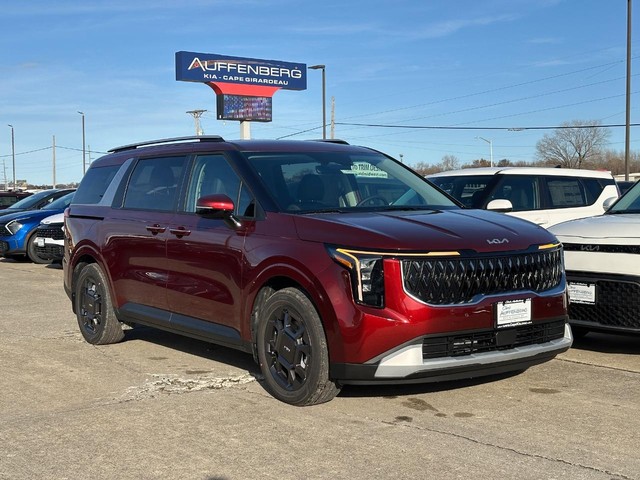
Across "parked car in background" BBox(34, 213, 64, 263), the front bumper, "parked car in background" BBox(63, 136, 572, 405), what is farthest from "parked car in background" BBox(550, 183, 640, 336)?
"parked car in background" BBox(34, 213, 64, 263)

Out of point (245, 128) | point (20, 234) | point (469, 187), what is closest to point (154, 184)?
point (469, 187)

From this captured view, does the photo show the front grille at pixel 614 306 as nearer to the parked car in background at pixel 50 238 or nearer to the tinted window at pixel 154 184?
the tinted window at pixel 154 184

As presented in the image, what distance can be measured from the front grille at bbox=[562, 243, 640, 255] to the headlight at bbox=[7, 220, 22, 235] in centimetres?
1321

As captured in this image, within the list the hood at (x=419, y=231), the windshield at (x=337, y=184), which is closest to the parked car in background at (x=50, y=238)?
the windshield at (x=337, y=184)

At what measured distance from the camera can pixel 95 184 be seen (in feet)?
26.1

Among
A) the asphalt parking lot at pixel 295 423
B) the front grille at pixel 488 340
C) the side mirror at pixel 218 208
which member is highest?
the side mirror at pixel 218 208

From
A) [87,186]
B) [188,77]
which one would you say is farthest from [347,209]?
[188,77]

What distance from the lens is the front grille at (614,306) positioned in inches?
243

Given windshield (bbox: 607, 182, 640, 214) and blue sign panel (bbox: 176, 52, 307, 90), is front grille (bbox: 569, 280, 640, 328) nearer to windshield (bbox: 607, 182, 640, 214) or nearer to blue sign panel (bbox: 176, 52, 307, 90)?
windshield (bbox: 607, 182, 640, 214)

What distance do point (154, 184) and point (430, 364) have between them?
3230 mm

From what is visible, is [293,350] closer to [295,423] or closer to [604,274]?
[295,423]

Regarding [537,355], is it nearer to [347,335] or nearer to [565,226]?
[347,335]

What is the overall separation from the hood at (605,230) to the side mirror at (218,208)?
2.87 metres

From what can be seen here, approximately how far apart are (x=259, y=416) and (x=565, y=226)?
11.5 ft
